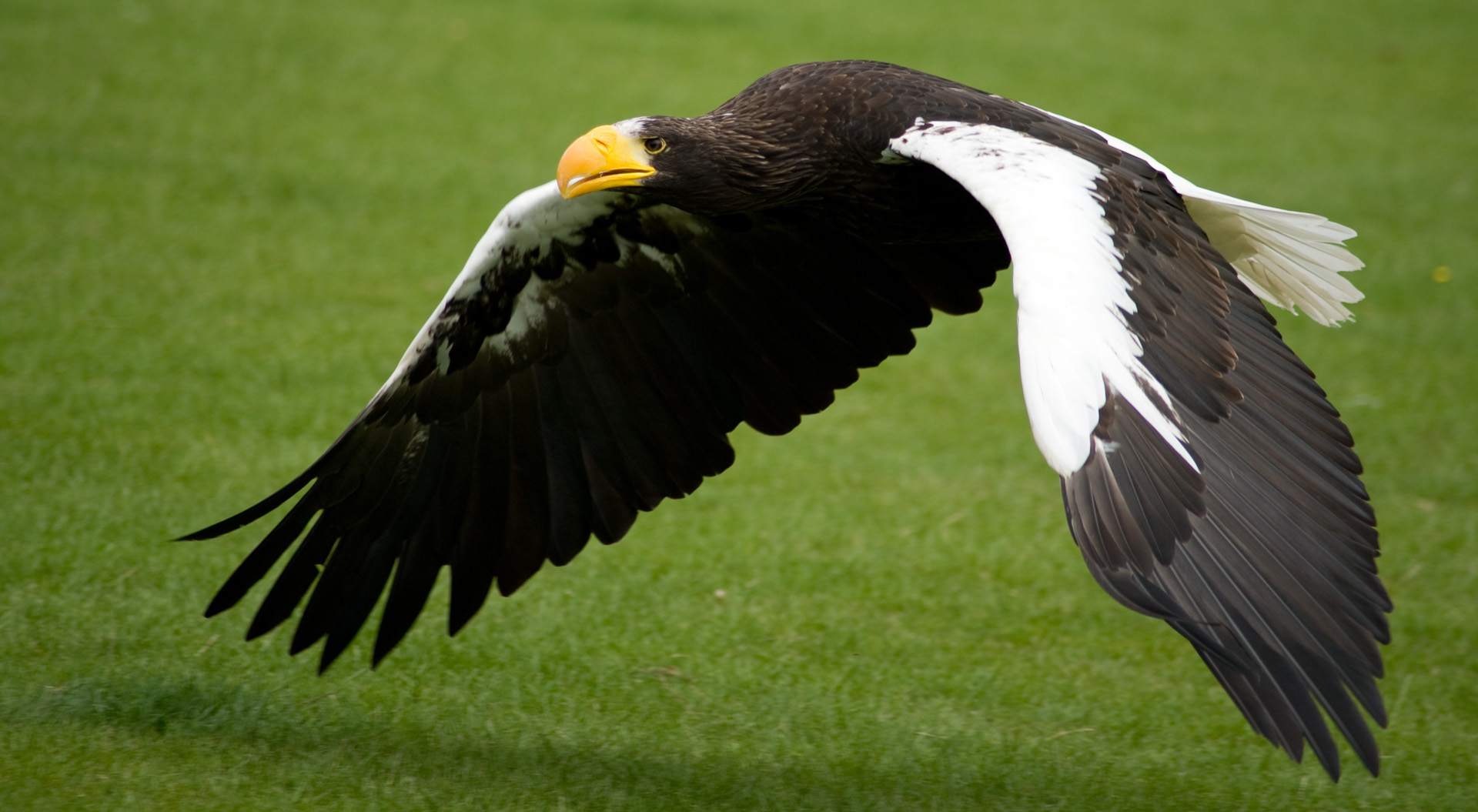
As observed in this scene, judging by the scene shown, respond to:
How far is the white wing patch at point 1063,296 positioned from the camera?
2.40 meters

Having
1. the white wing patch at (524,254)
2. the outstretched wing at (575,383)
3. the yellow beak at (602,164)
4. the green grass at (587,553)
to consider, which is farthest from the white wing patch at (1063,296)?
the green grass at (587,553)

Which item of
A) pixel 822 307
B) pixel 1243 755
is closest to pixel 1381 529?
→ pixel 1243 755

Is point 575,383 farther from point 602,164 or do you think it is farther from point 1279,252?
point 1279,252

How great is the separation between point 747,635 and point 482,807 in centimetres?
109

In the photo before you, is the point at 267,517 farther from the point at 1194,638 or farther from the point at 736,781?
the point at 1194,638

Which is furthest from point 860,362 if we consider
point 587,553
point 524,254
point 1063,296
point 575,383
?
point 1063,296

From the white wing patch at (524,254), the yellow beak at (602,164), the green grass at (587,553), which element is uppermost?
the yellow beak at (602,164)

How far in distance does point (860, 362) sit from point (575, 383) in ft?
2.63

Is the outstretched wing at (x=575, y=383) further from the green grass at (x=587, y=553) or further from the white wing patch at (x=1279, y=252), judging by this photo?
the white wing patch at (x=1279, y=252)

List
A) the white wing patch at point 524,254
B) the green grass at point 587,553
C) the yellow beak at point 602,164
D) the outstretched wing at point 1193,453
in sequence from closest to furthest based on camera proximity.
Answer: the outstretched wing at point 1193,453
the yellow beak at point 602,164
the green grass at point 587,553
the white wing patch at point 524,254

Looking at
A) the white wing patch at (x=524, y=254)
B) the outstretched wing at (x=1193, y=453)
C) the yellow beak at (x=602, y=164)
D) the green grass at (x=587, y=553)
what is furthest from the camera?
the white wing patch at (x=524, y=254)

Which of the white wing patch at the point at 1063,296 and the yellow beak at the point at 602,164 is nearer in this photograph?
the white wing patch at the point at 1063,296

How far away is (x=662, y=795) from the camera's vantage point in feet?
10.3

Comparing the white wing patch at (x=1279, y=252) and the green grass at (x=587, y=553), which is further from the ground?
the white wing patch at (x=1279, y=252)
